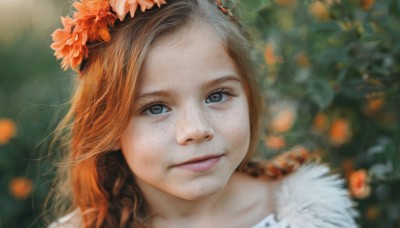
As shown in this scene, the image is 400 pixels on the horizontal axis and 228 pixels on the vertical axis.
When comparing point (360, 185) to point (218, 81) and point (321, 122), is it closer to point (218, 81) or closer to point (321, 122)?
point (321, 122)

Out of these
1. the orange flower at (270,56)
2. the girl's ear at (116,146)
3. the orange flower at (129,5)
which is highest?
the orange flower at (129,5)

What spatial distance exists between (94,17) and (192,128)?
448 millimetres

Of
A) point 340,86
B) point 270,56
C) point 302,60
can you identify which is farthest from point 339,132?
point 270,56

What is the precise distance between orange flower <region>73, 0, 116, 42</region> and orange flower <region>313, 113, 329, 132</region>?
3.84ft

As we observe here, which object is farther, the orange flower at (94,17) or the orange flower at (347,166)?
the orange flower at (347,166)

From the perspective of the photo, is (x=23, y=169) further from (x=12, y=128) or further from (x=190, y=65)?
(x=190, y=65)

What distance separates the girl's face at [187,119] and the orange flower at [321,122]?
84 centimetres

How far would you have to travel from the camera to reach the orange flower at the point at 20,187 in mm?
2499

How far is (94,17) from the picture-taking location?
1.54m

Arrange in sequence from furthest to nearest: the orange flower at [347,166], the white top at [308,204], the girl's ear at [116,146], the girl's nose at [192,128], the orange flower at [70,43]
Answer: the orange flower at [347,166]
the white top at [308,204]
the girl's ear at [116,146]
the orange flower at [70,43]
the girl's nose at [192,128]

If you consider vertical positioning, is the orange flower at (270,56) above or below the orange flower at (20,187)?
above

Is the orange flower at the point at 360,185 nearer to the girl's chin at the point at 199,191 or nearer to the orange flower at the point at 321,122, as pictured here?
the orange flower at the point at 321,122

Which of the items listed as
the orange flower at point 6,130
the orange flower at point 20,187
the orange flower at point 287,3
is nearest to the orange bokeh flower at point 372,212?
the orange flower at point 287,3

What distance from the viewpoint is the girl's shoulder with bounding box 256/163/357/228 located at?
6.00 ft
